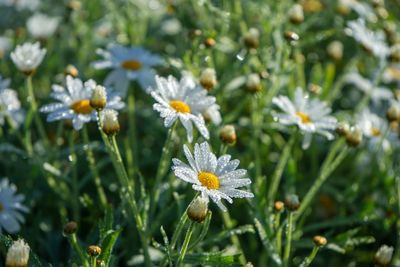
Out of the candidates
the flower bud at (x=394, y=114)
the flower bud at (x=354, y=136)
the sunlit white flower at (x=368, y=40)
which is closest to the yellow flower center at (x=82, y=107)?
the flower bud at (x=354, y=136)

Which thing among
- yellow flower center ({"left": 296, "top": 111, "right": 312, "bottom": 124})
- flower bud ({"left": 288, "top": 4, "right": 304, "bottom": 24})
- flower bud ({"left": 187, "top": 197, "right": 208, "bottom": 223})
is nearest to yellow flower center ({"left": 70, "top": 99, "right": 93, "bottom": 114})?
flower bud ({"left": 187, "top": 197, "right": 208, "bottom": 223})

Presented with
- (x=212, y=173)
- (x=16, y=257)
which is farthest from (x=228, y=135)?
(x=16, y=257)

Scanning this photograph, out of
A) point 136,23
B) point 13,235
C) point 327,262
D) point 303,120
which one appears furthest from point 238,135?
point 13,235

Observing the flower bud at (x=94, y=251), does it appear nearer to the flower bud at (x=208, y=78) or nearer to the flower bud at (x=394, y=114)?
the flower bud at (x=208, y=78)

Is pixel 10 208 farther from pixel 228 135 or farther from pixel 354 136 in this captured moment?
pixel 354 136

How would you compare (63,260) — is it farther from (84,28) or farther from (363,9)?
(363,9)

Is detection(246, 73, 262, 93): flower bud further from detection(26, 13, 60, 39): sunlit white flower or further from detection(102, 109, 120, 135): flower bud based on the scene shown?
detection(26, 13, 60, 39): sunlit white flower
